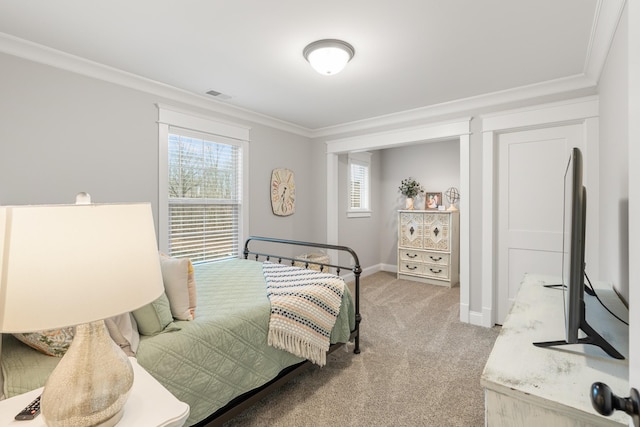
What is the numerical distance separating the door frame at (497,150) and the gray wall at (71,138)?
2.97 m

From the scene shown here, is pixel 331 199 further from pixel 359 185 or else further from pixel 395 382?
pixel 395 382

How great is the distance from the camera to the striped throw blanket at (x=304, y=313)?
6.32 feet

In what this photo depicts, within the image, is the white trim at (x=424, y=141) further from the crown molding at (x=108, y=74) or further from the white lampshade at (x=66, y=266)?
the white lampshade at (x=66, y=266)

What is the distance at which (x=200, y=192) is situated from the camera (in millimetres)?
3297

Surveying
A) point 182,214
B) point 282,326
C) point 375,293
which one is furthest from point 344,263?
point 282,326

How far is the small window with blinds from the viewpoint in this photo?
3.10m

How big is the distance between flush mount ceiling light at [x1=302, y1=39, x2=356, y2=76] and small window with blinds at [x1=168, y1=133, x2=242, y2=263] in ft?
5.38

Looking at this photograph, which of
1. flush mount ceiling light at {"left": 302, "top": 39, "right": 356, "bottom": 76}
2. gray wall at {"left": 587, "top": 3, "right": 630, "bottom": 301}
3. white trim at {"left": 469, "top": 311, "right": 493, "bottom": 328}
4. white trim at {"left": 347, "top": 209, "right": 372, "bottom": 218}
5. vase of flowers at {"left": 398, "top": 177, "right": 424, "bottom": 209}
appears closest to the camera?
gray wall at {"left": 587, "top": 3, "right": 630, "bottom": 301}

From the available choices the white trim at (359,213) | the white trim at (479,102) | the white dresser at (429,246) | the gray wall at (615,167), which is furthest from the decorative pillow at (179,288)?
the white dresser at (429,246)

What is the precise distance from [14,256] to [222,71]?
2325 millimetres

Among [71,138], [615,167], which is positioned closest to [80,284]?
[71,138]

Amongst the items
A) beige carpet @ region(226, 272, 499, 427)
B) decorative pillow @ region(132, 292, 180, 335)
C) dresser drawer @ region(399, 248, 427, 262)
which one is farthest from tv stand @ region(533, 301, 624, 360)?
dresser drawer @ region(399, 248, 427, 262)

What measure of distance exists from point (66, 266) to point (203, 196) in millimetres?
2761

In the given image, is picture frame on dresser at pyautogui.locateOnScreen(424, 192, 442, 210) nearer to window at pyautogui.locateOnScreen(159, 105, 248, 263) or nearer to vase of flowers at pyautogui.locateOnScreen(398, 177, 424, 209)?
vase of flowers at pyautogui.locateOnScreen(398, 177, 424, 209)
